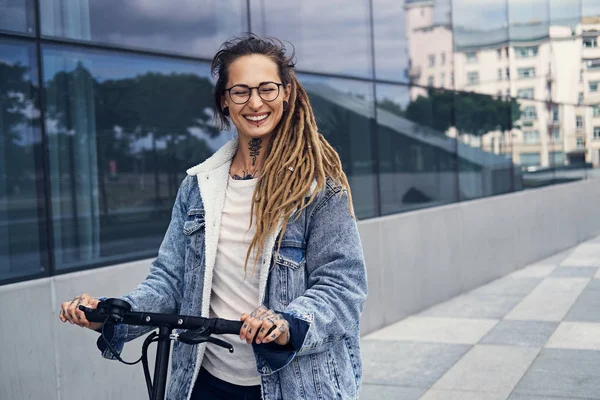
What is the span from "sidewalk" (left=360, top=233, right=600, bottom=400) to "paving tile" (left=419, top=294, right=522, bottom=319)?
0.03 ft

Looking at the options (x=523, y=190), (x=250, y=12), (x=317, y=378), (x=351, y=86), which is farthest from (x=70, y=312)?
(x=523, y=190)

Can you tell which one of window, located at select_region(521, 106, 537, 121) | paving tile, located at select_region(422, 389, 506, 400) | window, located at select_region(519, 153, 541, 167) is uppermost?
window, located at select_region(521, 106, 537, 121)

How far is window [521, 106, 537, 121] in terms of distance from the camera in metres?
14.2

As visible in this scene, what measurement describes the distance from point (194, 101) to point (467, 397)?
2.75 meters

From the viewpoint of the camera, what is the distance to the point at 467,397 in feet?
19.6

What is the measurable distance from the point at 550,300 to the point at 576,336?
203cm

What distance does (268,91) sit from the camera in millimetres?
2645

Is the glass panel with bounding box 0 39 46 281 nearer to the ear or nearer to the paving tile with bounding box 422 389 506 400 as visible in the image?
the ear

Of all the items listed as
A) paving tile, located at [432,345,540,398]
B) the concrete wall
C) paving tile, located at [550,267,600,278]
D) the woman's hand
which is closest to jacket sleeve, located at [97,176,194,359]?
the woman's hand

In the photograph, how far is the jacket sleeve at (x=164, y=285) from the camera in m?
2.64

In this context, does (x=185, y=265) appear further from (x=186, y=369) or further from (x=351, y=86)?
(x=351, y=86)

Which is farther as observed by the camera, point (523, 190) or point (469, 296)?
point (523, 190)

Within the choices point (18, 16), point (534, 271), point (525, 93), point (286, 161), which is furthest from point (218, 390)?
point (525, 93)

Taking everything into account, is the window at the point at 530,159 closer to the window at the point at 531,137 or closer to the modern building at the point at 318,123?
the modern building at the point at 318,123
